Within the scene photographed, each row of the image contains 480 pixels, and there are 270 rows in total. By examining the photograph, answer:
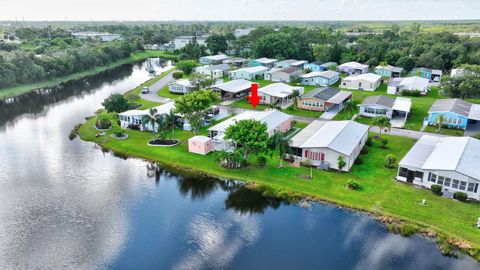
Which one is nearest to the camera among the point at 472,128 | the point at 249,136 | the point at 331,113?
the point at 249,136

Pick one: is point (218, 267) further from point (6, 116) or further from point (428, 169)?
point (6, 116)

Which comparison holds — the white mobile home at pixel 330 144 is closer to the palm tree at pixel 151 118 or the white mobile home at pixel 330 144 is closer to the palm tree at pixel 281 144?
the palm tree at pixel 281 144

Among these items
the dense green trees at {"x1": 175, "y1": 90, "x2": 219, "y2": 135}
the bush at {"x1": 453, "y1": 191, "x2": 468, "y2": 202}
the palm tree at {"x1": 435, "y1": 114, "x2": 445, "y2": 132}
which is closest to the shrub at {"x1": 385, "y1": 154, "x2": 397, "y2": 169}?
the bush at {"x1": 453, "y1": 191, "x2": 468, "y2": 202}

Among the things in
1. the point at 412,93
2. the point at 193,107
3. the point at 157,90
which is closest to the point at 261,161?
the point at 193,107

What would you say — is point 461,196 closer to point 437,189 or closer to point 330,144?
point 437,189

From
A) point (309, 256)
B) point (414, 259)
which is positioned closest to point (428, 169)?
point (414, 259)

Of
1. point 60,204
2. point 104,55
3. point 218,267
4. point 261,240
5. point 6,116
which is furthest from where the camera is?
point 104,55

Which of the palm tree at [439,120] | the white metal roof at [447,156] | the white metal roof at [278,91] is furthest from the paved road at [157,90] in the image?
the palm tree at [439,120]
